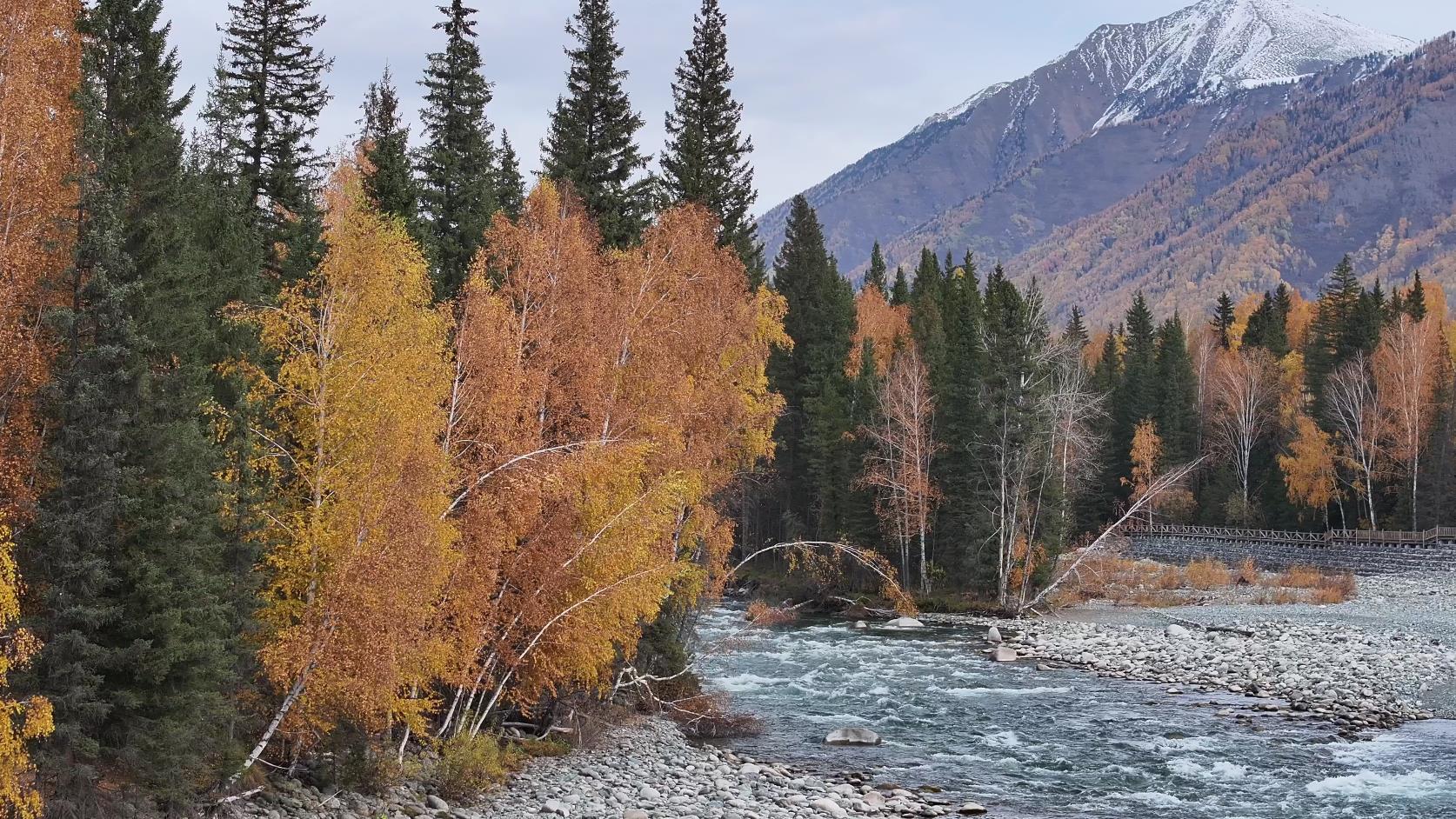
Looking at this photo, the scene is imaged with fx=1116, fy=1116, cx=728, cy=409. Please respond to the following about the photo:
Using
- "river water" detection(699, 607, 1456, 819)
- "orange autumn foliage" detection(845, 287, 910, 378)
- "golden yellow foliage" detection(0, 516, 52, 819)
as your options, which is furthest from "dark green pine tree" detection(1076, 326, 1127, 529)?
"golden yellow foliage" detection(0, 516, 52, 819)

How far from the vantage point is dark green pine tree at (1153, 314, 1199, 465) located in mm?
78438

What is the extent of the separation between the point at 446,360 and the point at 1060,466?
34.7m

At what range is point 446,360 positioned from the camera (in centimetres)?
1864

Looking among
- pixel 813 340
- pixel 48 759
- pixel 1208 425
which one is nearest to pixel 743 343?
pixel 48 759

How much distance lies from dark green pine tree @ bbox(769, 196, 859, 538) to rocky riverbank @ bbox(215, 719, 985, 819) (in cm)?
2976

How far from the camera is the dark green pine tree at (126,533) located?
1196cm

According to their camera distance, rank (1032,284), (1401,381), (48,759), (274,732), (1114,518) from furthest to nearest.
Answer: (1114,518)
(1401,381)
(1032,284)
(274,732)
(48,759)

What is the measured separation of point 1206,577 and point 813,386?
69.3ft

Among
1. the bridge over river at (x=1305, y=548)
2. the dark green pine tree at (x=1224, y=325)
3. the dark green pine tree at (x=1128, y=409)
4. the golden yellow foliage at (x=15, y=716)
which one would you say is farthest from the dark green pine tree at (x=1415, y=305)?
the golden yellow foliage at (x=15, y=716)

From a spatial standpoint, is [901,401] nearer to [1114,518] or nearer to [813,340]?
[813,340]

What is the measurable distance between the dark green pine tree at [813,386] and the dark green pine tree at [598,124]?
19.9 m

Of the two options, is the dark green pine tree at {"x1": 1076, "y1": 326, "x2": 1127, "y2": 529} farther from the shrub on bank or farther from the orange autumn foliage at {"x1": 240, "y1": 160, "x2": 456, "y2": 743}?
the orange autumn foliage at {"x1": 240, "y1": 160, "x2": 456, "y2": 743}

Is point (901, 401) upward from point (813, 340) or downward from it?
downward

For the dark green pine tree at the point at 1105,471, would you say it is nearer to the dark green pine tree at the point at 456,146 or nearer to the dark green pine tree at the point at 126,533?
the dark green pine tree at the point at 456,146
